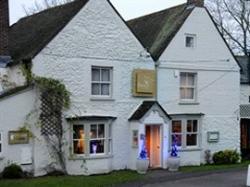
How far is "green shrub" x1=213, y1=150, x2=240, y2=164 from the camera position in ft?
99.9

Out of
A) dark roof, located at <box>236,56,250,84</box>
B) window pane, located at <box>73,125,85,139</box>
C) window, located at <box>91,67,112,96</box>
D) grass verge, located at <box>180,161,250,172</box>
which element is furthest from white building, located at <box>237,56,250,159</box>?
window pane, located at <box>73,125,85,139</box>

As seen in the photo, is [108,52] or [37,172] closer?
[37,172]

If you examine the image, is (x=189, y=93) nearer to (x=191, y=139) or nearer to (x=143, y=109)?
(x=191, y=139)

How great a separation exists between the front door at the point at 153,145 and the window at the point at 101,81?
3.03 metres

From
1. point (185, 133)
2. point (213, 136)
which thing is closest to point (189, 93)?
point (185, 133)

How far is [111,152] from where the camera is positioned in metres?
26.5

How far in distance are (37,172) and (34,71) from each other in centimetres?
433

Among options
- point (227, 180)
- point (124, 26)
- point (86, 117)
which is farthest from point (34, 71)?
point (227, 180)

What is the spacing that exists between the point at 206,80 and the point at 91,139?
815cm

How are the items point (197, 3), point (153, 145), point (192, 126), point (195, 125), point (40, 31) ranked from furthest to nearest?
point (197, 3), point (195, 125), point (192, 126), point (153, 145), point (40, 31)

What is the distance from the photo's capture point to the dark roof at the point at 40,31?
81.8 ft

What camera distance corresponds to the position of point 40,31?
26.9 meters

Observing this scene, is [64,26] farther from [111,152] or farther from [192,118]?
[192,118]

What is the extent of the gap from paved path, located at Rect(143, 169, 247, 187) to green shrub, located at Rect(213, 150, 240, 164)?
16.0 feet
